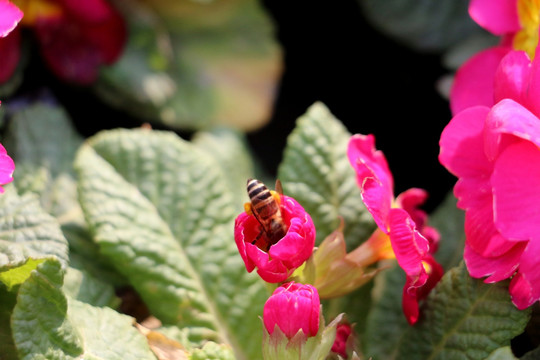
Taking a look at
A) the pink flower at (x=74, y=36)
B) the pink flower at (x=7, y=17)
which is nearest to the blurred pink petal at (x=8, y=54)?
the pink flower at (x=74, y=36)

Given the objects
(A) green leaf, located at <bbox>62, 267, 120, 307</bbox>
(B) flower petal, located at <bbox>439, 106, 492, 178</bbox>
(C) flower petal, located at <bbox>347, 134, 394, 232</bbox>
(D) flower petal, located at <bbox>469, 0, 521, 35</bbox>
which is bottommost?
(A) green leaf, located at <bbox>62, 267, 120, 307</bbox>

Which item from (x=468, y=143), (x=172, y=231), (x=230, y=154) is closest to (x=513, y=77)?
(x=468, y=143)

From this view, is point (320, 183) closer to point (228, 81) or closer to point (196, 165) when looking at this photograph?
point (196, 165)

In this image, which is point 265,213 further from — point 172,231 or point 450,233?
point 450,233

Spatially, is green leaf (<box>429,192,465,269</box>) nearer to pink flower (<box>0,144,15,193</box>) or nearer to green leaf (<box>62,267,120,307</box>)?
green leaf (<box>62,267,120,307</box>)

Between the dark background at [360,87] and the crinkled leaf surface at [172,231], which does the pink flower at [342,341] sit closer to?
the crinkled leaf surface at [172,231]

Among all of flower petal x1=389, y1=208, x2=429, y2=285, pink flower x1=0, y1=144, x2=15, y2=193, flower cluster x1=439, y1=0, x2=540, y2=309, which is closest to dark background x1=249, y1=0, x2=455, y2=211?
flower cluster x1=439, y1=0, x2=540, y2=309
